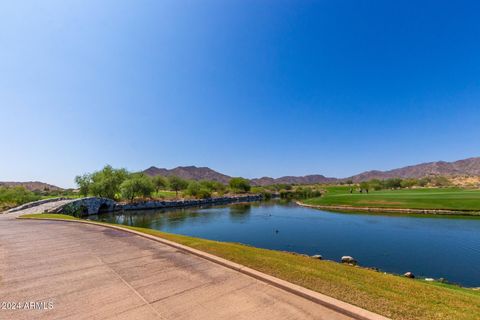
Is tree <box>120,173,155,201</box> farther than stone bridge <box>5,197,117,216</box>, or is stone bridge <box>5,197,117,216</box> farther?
tree <box>120,173,155,201</box>

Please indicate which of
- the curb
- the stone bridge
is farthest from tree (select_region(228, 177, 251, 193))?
the curb

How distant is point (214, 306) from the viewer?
5023 millimetres

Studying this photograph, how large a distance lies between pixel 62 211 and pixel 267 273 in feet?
138

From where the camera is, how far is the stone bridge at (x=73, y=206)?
3408cm

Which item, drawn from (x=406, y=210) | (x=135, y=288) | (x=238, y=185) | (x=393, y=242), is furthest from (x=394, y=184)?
(x=135, y=288)

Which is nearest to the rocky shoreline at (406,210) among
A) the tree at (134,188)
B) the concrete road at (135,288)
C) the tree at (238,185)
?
the concrete road at (135,288)

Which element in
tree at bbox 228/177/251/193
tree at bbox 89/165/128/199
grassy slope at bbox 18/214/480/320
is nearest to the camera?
grassy slope at bbox 18/214/480/320

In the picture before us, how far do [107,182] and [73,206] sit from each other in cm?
1773

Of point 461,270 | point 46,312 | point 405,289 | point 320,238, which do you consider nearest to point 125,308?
point 46,312

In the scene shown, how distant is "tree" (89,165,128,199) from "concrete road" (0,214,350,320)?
177ft

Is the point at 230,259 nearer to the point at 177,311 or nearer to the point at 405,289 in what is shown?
the point at 177,311

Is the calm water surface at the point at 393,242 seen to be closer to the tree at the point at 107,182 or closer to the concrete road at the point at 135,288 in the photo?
the concrete road at the point at 135,288

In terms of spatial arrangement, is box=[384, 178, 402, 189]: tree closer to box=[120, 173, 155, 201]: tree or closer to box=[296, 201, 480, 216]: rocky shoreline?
box=[296, 201, 480, 216]: rocky shoreline

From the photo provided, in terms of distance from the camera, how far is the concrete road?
15.7 feet
